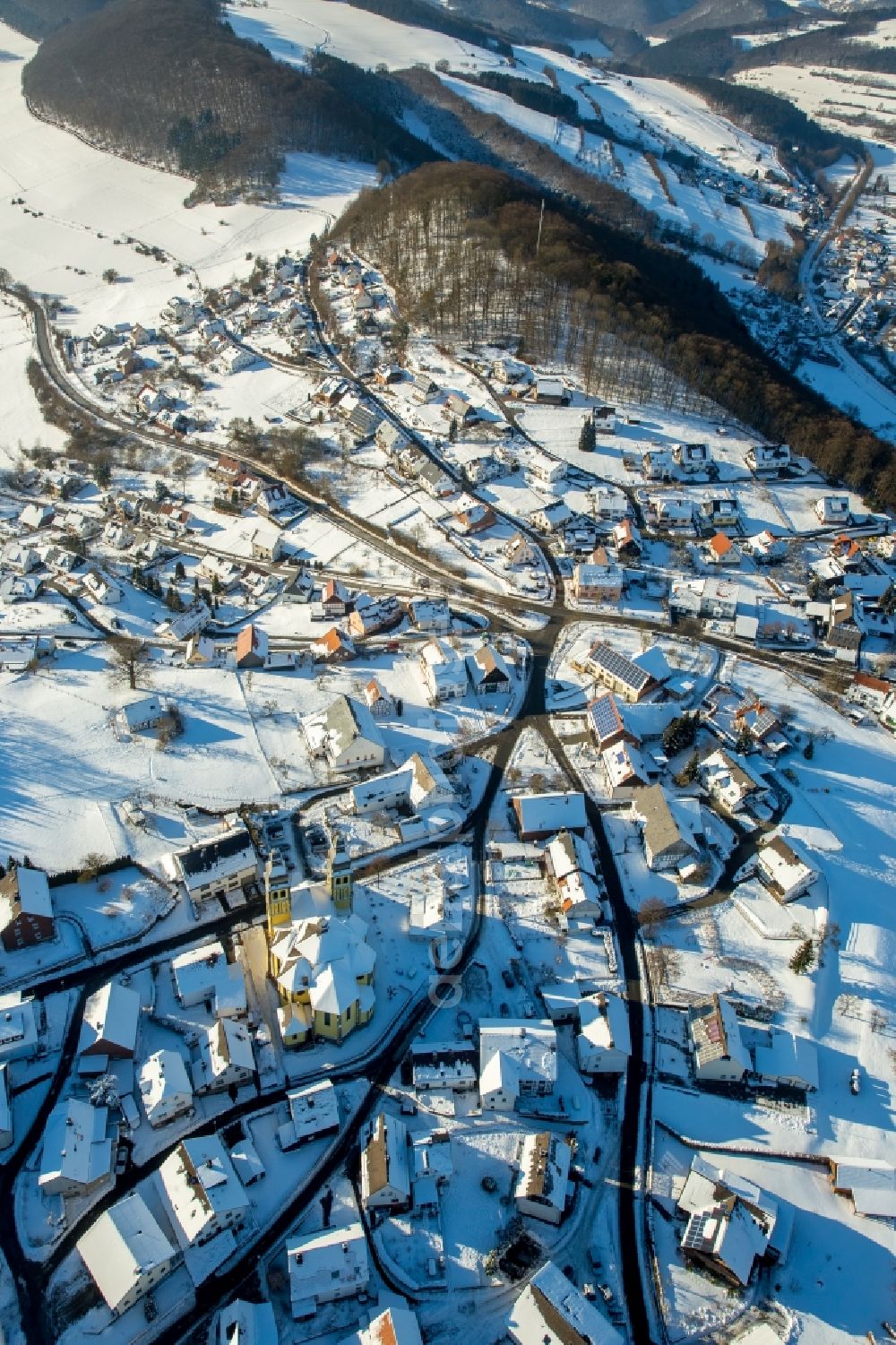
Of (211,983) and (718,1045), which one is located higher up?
(718,1045)

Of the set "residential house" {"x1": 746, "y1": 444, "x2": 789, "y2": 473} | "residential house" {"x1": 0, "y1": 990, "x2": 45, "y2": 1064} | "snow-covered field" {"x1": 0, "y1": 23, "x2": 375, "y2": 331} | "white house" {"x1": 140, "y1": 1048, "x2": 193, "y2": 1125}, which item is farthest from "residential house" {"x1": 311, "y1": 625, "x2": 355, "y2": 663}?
"snow-covered field" {"x1": 0, "y1": 23, "x2": 375, "y2": 331}

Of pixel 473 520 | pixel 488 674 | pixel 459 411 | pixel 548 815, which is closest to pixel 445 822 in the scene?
pixel 548 815

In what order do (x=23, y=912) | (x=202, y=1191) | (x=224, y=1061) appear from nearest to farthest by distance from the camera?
(x=202, y=1191) < (x=224, y=1061) < (x=23, y=912)

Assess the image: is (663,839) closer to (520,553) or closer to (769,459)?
(520,553)

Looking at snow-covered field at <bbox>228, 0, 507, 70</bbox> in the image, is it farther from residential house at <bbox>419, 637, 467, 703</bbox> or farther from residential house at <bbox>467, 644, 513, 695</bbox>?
residential house at <bbox>467, 644, 513, 695</bbox>

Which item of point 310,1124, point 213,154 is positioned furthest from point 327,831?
point 213,154

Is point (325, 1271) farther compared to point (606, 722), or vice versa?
point (606, 722)

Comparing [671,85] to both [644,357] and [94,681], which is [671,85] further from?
[94,681]

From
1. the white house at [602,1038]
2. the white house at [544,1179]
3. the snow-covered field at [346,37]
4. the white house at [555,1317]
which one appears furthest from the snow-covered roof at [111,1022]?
the snow-covered field at [346,37]
